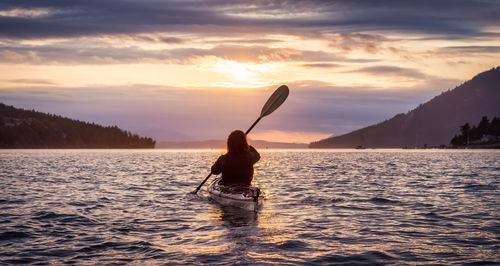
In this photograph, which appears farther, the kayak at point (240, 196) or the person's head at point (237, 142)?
the kayak at point (240, 196)

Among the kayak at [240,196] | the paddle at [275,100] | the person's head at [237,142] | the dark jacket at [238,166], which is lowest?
the kayak at [240,196]

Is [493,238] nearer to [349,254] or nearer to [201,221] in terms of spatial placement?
[349,254]

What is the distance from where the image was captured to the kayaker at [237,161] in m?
17.3

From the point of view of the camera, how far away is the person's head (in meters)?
17.2

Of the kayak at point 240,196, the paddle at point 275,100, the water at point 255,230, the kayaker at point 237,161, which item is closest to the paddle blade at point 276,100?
the paddle at point 275,100

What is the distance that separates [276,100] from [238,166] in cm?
799

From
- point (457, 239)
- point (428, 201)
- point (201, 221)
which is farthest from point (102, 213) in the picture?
point (428, 201)

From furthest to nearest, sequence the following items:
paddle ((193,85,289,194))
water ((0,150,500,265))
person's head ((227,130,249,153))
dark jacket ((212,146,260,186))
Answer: paddle ((193,85,289,194)) → dark jacket ((212,146,260,186)) → person's head ((227,130,249,153)) → water ((0,150,500,265))

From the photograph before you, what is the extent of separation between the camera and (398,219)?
51.0 feet

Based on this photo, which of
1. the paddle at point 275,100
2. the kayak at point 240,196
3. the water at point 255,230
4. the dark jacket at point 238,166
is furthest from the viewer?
the paddle at point 275,100

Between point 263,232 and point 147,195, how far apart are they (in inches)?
490

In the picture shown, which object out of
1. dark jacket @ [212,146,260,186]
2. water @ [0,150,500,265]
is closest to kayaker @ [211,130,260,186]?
dark jacket @ [212,146,260,186]

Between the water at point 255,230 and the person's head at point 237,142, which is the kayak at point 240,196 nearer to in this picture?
the water at point 255,230

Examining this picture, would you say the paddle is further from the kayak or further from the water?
the kayak
